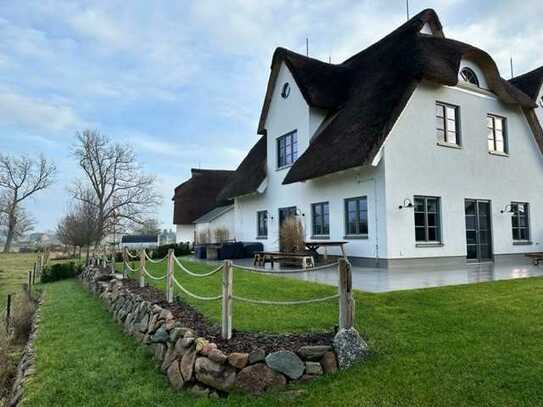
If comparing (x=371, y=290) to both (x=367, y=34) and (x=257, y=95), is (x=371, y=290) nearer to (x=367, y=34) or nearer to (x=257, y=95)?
(x=367, y=34)

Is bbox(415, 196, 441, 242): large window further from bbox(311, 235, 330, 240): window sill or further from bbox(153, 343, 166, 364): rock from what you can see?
bbox(153, 343, 166, 364): rock

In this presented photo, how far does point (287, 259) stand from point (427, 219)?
4.74 metres

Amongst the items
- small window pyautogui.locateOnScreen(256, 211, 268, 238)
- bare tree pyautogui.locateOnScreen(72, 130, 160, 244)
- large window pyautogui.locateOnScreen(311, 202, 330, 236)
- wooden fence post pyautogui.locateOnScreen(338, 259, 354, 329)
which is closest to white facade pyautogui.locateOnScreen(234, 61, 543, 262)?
large window pyautogui.locateOnScreen(311, 202, 330, 236)

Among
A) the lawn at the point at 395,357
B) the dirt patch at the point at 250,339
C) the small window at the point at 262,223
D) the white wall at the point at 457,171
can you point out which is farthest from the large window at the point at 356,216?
the dirt patch at the point at 250,339

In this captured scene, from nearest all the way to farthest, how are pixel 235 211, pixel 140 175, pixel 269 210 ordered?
pixel 269 210 < pixel 235 211 < pixel 140 175

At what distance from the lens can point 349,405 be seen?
3.38m

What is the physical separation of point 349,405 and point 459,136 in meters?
12.7

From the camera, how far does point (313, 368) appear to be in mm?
4074

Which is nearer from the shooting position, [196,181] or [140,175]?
[196,181]

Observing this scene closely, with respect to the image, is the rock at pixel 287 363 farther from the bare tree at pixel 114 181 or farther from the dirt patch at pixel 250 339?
the bare tree at pixel 114 181

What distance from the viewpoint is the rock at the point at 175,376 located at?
4207 mm

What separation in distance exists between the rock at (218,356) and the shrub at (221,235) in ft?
61.4

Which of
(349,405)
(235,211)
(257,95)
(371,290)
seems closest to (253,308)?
(371,290)

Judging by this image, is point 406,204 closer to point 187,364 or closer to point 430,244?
point 430,244
